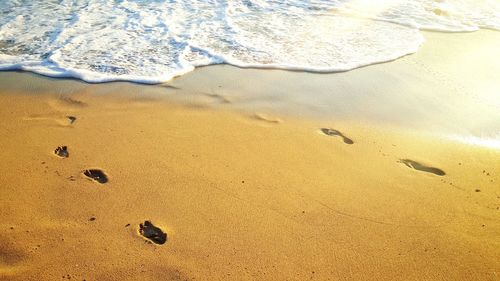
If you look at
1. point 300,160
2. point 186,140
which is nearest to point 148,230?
point 186,140

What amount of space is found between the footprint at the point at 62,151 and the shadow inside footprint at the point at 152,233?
3.59ft

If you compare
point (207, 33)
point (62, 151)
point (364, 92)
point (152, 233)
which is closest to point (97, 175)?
point (62, 151)

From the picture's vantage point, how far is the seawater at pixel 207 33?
4898 millimetres

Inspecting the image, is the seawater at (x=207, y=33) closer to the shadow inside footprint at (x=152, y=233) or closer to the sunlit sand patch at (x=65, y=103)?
the sunlit sand patch at (x=65, y=103)

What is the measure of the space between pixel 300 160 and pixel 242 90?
1.44 meters

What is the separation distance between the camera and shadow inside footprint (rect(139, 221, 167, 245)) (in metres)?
2.41

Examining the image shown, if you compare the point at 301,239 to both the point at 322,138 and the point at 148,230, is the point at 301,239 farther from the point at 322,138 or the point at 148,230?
the point at 322,138

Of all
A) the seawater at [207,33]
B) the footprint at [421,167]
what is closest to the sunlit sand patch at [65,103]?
the seawater at [207,33]

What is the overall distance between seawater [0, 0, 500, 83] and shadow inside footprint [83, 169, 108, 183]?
5.75 ft

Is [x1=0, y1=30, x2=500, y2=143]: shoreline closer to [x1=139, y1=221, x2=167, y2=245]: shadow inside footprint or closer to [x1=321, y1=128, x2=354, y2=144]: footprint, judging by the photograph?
[x1=321, y1=128, x2=354, y2=144]: footprint

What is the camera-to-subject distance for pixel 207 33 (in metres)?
5.95

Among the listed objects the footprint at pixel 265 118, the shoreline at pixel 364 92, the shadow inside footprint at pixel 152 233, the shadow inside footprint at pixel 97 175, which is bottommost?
the shadow inside footprint at pixel 152 233

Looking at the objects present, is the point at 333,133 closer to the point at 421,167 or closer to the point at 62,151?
the point at 421,167

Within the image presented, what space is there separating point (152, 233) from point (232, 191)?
0.66 metres
